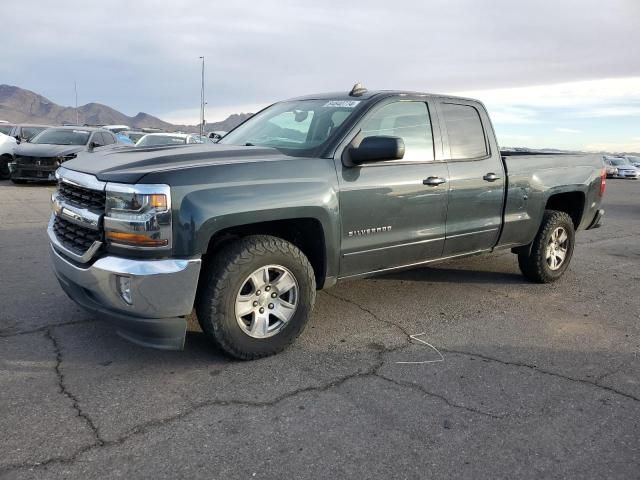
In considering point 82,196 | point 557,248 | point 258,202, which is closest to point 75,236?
point 82,196

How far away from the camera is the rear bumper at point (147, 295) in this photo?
10.4 ft

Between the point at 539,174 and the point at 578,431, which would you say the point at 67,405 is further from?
the point at 539,174

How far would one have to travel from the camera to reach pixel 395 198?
13.7ft

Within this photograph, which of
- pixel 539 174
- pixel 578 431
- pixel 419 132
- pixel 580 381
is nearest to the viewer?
pixel 578 431

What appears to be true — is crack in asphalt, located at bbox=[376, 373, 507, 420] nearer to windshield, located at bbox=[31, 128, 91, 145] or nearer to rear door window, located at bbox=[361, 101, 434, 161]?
rear door window, located at bbox=[361, 101, 434, 161]

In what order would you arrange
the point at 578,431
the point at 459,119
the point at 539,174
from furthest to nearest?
the point at 539,174 < the point at 459,119 < the point at 578,431

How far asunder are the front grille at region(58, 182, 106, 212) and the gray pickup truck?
0.01 metres

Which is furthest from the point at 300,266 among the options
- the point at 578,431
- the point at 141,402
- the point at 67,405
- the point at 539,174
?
the point at 539,174

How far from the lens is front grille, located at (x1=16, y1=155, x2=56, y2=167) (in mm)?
13172

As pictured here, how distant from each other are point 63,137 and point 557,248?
1289 centimetres

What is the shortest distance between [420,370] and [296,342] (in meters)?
0.94

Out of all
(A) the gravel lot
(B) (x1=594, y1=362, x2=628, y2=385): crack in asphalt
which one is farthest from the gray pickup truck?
(B) (x1=594, y1=362, x2=628, y2=385): crack in asphalt

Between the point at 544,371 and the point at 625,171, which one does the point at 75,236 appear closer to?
the point at 544,371

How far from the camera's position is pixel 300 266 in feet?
12.1
